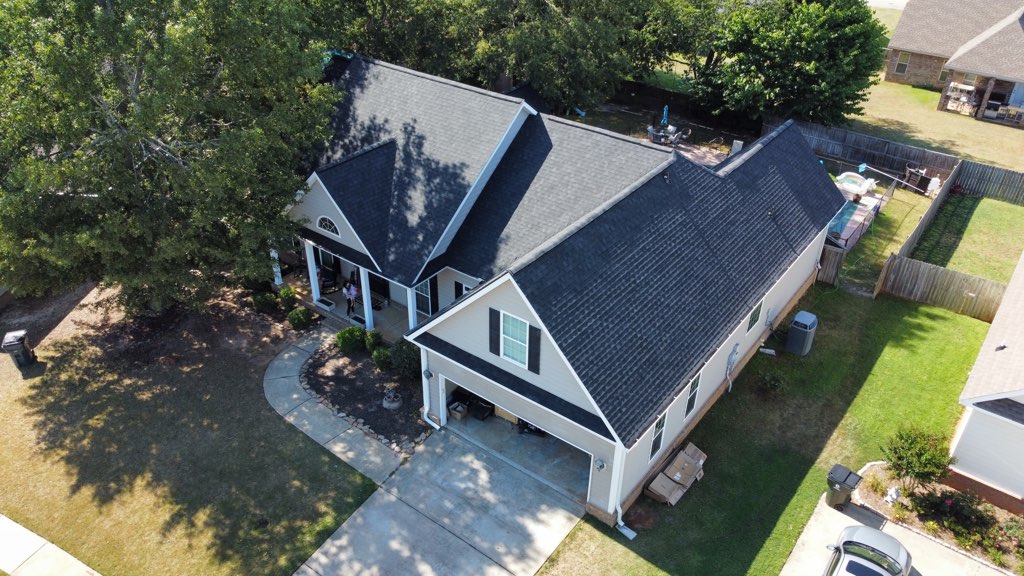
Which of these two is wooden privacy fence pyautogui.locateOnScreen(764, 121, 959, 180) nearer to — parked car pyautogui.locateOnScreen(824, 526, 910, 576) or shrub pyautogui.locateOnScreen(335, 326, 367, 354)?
parked car pyautogui.locateOnScreen(824, 526, 910, 576)

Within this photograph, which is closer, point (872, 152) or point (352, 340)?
point (352, 340)

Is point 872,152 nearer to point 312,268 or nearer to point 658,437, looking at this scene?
point 658,437

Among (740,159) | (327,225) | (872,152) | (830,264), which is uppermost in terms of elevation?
(740,159)

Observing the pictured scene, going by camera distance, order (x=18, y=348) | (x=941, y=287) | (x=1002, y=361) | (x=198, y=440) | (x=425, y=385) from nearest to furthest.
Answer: (x=1002, y=361)
(x=425, y=385)
(x=198, y=440)
(x=18, y=348)
(x=941, y=287)

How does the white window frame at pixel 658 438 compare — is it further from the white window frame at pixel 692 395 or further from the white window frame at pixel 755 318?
the white window frame at pixel 755 318

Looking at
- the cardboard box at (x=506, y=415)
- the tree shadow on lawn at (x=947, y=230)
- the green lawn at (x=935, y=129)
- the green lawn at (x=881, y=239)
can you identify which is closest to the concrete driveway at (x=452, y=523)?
the cardboard box at (x=506, y=415)

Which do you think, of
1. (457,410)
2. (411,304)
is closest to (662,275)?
(457,410)

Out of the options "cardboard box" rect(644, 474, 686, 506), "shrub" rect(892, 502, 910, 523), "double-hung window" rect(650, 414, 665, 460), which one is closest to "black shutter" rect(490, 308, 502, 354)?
"double-hung window" rect(650, 414, 665, 460)

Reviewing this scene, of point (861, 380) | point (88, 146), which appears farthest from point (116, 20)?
point (861, 380)
